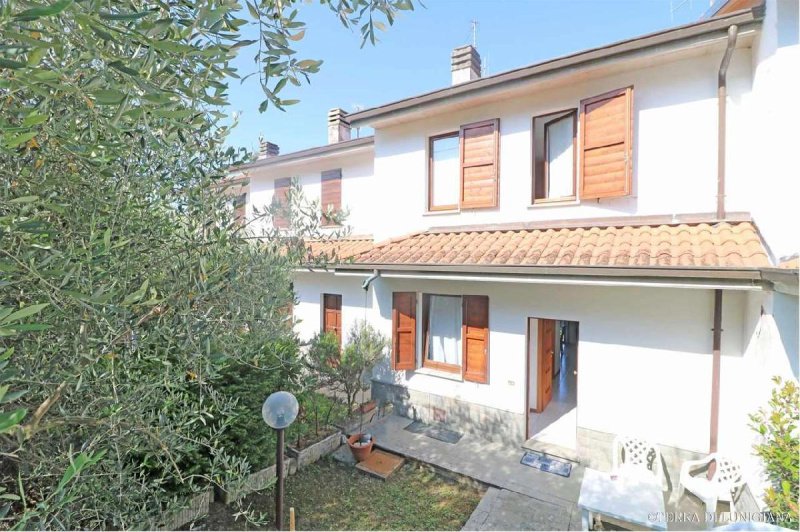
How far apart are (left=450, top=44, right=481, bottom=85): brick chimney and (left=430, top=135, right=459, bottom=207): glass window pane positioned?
7.21 feet

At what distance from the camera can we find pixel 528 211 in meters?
9.59

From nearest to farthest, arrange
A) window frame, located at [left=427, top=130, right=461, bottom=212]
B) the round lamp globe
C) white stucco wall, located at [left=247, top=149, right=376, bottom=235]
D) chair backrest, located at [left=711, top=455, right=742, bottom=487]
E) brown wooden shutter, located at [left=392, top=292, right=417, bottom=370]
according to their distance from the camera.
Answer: the round lamp globe < chair backrest, located at [left=711, top=455, right=742, bottom=487] < brown wooden shutter, located at [left=392, top=292, right=417, bottom=370] < window frame, located at [left=427, top=130, right=461, bottom=212] < white stucco wall, located at [left=247, top=149, right=376, bottom=235]

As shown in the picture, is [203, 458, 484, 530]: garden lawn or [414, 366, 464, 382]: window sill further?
[414, 366, 464, 382]: window sill

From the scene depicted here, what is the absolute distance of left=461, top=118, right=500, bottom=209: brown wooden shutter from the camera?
32.2 feet

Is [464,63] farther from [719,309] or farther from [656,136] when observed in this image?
[719,309]

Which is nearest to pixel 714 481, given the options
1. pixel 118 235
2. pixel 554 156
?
pixel 554 156

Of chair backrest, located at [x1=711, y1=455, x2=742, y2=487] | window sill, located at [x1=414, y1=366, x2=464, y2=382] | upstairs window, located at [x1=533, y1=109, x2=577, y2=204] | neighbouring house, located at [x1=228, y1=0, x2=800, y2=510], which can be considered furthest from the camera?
window sill, located at [x1=414, y1=366, x2=464, y2=382]

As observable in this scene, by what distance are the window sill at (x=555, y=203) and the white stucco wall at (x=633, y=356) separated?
2150 mm

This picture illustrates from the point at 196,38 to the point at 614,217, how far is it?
8.67 meters

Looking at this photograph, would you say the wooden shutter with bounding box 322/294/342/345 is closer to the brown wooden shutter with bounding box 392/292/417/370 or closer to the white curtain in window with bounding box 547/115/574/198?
the brown wooden shutter with bounding box 392/292/417/370

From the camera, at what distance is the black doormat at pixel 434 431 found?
29.9 ft

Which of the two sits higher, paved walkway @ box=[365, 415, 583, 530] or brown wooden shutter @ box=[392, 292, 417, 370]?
brown wooden shutter @ box=[392, 292, 417, 370]

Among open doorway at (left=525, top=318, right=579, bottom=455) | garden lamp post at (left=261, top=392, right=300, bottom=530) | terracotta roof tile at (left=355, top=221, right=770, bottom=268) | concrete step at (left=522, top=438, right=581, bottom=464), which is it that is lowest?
concrete step at (left=522, top=438, right=581, bottom=464)

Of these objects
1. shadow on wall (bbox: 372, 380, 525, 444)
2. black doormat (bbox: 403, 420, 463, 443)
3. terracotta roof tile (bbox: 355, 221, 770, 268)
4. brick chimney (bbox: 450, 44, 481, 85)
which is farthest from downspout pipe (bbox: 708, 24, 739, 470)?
brick chimney (bbox: 450, 44, 481, 85)
